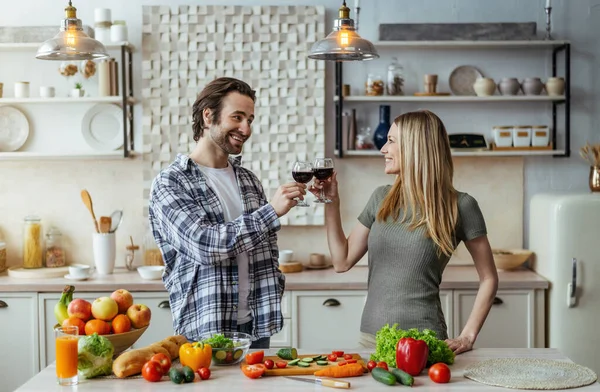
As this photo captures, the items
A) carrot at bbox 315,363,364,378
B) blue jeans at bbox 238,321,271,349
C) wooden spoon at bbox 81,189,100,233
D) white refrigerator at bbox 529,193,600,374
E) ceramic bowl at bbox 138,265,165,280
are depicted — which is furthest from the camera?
wooden spoon at bbox 81,189,100,233

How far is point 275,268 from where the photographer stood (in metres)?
2.78

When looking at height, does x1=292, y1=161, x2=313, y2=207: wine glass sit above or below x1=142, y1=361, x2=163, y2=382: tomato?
above

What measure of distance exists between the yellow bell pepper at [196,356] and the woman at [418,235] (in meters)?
0.69

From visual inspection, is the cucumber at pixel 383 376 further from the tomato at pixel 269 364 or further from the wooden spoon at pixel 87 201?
the wooden spoon at pixel 87 201

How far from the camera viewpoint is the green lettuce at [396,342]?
228 cm

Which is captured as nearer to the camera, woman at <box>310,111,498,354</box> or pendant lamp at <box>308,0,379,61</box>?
woman at <box>310,111,498,354</box>

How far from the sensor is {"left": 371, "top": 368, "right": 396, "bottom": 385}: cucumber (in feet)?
6.99

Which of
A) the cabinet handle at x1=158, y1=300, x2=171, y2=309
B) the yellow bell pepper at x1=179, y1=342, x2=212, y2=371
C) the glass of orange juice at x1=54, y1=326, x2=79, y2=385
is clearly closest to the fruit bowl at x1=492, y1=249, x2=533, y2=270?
the cabinet handle at x1=158, y1=300, x2=171, y2=309

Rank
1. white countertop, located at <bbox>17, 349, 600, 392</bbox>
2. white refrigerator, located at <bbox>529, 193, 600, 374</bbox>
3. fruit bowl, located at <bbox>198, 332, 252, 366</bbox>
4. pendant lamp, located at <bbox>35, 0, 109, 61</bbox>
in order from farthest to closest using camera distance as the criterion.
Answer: white refrigerator, located at <bbox>529, 193, 600, 374</bbox>, pendant lamp, located at <bbox>35, 0, 109, 61</bbox>, fruit bowl, located at <bbox>198, 332, 252, 366</bbox>, white countertop, located at <bbox>17, 349, 600, 392</bbox>

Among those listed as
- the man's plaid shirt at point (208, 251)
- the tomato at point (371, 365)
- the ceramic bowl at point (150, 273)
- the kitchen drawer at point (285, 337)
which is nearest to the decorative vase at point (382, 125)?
the kitchen drawer at point (285, 337)

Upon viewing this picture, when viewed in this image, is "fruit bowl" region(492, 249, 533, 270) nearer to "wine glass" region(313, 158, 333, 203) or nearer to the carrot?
"wine glass" region(313, 158, 333, 203)

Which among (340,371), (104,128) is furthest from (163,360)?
(104,128)

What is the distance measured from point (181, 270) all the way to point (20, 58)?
8.43 feet

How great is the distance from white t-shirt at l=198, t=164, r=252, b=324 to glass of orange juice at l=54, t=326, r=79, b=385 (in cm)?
69
